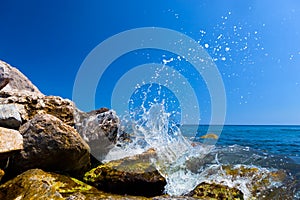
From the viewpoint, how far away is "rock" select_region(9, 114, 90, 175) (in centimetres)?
495

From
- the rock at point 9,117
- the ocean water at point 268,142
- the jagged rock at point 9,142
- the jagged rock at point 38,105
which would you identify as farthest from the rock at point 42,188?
the ocean water at point 268,142

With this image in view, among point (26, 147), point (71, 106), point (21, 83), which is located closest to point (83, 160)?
point (26, 147)

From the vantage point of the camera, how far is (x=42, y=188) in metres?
3.99

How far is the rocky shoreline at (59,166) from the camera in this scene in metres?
4.30

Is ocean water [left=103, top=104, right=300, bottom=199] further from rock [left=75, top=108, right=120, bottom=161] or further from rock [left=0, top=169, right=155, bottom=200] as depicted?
rock [left=0, top=169, right=155, bottom=200]

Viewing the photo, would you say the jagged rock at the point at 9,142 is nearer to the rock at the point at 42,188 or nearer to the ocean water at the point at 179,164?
the rock at the point at 42,188

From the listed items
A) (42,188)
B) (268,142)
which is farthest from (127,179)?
(268,142)

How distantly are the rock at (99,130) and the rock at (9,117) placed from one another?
197 cm

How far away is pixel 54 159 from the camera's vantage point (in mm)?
5172

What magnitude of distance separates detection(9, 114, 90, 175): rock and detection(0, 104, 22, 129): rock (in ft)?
0.97

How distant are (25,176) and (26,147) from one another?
78 cm

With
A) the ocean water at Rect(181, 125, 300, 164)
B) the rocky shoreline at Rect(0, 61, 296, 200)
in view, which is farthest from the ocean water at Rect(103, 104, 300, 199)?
the ocean water at Rect(181, 125, 300, 164)

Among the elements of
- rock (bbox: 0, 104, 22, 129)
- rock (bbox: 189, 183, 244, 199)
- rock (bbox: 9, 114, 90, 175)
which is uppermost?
rock (bbox: 0, 104, 22, 129)

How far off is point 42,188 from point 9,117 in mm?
2232
